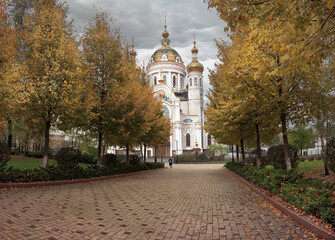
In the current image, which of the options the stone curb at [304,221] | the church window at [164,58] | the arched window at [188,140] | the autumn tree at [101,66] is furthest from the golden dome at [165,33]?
the stone curb at [304,221]

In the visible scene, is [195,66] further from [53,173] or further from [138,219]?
[138,219]

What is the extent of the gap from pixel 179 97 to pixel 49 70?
50350mm

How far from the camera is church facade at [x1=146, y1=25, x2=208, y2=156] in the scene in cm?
5853

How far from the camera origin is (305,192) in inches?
246

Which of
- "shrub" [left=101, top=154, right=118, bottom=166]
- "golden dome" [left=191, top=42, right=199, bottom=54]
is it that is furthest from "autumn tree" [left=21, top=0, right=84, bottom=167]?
"golden dome" [left=191, top=42, right=199, bottom=54]

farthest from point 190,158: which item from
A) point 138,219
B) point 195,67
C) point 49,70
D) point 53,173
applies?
point 138,219

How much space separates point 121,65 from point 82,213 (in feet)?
37.2

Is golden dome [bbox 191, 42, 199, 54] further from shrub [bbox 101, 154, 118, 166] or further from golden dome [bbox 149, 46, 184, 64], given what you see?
shrub [bbox 101, 154, 118, 166]

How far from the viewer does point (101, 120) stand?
1469 cm

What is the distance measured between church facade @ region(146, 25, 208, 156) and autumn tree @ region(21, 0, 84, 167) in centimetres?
4133

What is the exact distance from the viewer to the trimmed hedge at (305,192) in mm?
4879

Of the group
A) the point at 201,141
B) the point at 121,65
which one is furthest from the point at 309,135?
the point at 121,65

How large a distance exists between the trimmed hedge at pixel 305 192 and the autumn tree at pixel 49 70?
30.3 feet

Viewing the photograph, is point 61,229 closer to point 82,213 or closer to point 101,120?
point 82,213
